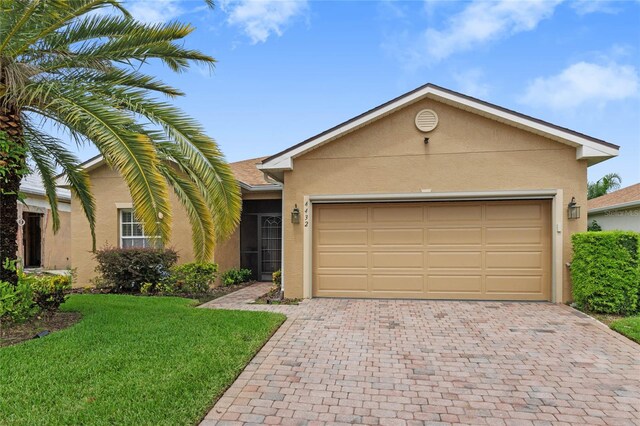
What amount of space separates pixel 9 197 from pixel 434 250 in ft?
27.6

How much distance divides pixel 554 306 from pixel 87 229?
13206mm

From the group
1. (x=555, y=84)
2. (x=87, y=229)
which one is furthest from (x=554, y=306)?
(x=87, y=229)

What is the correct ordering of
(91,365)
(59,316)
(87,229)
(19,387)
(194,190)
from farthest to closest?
(87,229) < (194,190) < (59,316) < (91,365) < (19,387)

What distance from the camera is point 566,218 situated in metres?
8.07

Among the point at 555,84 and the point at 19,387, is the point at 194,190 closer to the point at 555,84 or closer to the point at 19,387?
the point at 19,387

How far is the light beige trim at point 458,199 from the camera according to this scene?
8078 mm

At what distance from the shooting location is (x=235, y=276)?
11.5 m

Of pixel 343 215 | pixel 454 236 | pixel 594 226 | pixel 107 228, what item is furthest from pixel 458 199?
pixel 594 226

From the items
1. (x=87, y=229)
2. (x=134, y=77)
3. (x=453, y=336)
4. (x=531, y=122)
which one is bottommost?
(x=453, y=336)

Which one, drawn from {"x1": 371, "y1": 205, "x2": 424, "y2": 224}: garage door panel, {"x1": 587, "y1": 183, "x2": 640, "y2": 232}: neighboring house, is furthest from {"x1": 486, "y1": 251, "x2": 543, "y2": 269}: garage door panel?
{"x1": 587, "y1": 183, "x2": 640, "y2": 232}: neighboring house

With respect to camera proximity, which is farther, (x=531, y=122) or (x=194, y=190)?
(x=531, y=122)

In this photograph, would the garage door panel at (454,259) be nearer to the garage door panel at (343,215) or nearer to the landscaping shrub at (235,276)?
the garage door panel at (343,215)

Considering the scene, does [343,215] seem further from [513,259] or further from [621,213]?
[621,213]

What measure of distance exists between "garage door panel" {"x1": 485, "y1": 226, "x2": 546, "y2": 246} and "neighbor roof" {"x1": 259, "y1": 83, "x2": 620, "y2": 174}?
74.3 inches
